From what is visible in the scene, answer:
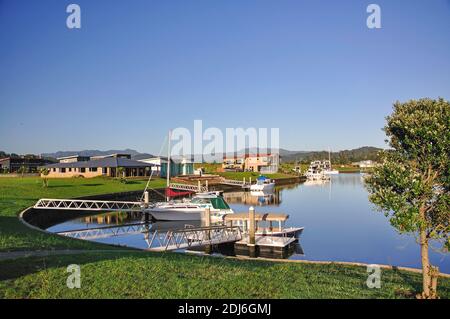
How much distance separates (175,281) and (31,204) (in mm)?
29559

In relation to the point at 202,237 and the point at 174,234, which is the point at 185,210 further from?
the point at 174,234

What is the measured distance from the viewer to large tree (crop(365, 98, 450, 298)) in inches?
365

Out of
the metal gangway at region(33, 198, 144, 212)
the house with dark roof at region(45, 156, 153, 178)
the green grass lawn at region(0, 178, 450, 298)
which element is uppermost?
the house with dark roof at region(45, 156, 153, 178)

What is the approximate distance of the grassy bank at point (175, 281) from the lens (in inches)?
354

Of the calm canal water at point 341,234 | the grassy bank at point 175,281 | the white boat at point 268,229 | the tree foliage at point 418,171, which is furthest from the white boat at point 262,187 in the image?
the tree foliage at point 418,171

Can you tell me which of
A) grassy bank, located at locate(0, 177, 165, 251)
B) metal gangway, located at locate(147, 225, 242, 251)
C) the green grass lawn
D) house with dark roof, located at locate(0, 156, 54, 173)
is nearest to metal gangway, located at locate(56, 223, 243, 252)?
metal gangway, located at locate(147, 225, 242, 251)

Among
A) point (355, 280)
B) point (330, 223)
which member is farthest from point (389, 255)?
point (355, 280)

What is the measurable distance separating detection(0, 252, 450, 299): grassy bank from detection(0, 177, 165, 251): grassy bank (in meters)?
4.21

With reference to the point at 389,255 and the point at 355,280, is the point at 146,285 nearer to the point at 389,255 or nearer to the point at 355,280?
Result: the point at 355,280

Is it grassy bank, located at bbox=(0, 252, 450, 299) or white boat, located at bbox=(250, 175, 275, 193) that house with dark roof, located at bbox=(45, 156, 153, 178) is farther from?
grassy bank, located at bbox=(0, 252, 450, 299)

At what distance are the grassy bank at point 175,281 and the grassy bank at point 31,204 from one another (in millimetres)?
4213

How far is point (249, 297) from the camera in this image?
347 inches

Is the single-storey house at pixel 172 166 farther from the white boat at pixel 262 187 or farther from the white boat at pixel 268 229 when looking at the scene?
the white boat at pixel 268 229

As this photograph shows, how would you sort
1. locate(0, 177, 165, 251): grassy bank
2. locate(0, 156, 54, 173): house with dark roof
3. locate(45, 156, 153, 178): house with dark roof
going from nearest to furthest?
locate(0, 177, 165, 251): grassy bank → locate(45, 156, 153, 178): house with dark roof → locate(0, 156, 54, 173): house with dark roof
